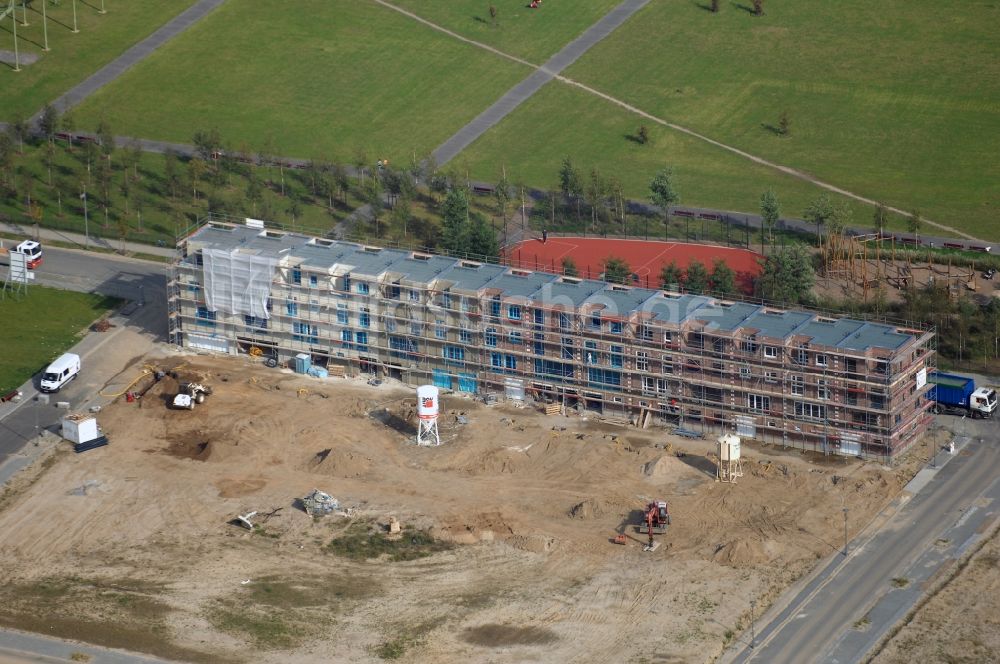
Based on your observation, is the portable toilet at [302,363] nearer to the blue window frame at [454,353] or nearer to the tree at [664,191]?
the blue window frame at [454,353]

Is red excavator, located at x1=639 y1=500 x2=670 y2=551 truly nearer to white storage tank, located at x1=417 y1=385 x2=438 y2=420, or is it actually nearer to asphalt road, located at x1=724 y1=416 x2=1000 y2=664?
asphalt road, located at x1=724 y1=416 x2=1000 y2=664

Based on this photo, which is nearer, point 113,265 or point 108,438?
point 108,438

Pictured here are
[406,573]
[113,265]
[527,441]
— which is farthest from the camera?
[113,265]

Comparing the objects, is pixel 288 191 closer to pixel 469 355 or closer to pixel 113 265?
pixel 113 265

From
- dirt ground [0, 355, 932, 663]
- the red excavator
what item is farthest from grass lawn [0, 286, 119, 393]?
the red excavator

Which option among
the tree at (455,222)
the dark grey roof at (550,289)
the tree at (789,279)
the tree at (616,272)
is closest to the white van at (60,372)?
the dark grey roof at (550,289)

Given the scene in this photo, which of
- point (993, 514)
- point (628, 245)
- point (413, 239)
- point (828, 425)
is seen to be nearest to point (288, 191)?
point (413, 239)

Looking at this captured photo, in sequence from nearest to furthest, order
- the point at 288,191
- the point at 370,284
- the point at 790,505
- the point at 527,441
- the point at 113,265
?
the point at 790,505 → the point at 527,441 → the point at 370,284 → the point at 113,265 → the point at 288,191
